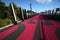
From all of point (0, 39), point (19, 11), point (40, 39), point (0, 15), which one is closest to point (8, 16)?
point (0, 15)

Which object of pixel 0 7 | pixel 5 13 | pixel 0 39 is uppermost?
pixel 0 7

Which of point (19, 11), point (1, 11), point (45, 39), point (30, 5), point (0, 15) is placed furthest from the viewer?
point (30, 5)

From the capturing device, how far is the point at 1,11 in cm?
2170

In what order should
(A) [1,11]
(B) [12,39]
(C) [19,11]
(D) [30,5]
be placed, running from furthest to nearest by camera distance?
1. (D) [30,5]
2. (C) [19,11]
3. (A) [1,11]
4. (B) [12,39]

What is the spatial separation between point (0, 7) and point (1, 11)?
1584mm

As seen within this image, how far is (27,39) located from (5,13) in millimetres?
16296

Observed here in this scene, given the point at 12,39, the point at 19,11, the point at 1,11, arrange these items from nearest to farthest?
the point at 12,39, the point at 1,11, the point at 19,11

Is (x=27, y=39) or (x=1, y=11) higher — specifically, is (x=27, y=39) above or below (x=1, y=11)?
below

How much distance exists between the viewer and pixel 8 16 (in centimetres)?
2272

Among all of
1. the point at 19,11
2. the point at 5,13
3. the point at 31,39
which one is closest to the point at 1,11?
the point at 5,13

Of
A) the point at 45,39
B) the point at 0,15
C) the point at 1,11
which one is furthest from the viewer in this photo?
the point at 1,11

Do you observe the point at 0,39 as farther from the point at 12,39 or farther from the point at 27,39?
the point at 27,39

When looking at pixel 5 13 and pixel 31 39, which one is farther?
pixel 5 13

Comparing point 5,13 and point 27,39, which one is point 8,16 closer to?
point 5,13
